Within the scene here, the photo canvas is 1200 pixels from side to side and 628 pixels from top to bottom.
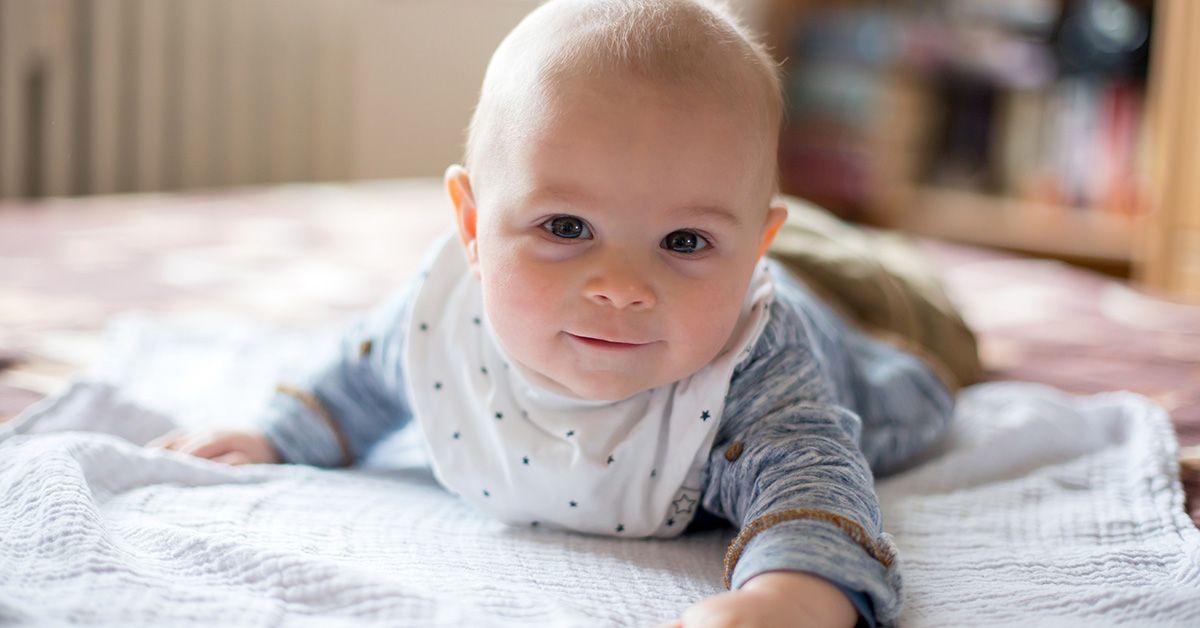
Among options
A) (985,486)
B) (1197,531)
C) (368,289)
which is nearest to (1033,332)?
(985,486)

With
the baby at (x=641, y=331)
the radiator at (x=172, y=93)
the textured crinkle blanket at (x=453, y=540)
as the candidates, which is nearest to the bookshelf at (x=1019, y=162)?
the radiator at (x=172, y=93)

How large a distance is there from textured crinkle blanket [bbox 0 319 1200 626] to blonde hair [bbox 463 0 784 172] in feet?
0.86

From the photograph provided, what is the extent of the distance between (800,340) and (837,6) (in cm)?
257

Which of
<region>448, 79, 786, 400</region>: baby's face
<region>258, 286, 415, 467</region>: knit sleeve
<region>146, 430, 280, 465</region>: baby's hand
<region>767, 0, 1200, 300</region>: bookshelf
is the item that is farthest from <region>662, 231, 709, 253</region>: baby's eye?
<region>767, 0, 1200, 300</region>: bookshelf

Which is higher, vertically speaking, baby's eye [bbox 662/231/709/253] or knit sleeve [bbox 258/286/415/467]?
baby's eye [bbox 662/231/709/253]

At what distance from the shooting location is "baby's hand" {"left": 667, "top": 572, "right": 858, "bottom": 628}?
608 mm

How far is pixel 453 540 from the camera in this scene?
2.57 ft

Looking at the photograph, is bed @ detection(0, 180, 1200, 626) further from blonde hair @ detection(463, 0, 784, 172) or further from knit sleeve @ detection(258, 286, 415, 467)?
blonde hair @ detection(463, 0, 784, 172)

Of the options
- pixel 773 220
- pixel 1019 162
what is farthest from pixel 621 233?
pixel 1019 162

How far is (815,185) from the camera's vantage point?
3.17 meters

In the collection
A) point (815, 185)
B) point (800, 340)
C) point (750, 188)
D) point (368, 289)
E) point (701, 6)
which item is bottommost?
point (815, 185)

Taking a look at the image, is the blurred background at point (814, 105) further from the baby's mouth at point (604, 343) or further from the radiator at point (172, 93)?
the baby's mouth at point (604, 343)

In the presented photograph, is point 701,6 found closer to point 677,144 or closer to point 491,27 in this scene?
point 677,144

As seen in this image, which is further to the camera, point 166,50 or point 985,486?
point 166,50
